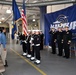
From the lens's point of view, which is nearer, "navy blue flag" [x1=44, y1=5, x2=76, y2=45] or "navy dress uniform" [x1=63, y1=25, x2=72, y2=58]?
"navy dress uniform" [x1=63, y1=25, x2=72, y2=58]

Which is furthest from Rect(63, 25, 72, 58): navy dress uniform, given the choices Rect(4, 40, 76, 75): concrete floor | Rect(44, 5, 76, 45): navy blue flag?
Rect(4, 40, 76, 75): concrete floor

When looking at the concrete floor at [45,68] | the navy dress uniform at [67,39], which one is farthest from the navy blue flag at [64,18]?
the concrete floor at [45,68]

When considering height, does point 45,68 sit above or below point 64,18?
below

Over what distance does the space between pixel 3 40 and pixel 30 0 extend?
34.7 feet

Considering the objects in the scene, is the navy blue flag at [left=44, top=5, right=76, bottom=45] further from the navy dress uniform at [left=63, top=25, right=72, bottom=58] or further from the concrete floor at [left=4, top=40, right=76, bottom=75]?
the concrete floor at [left=4, top=40, right=76, bottom=75]

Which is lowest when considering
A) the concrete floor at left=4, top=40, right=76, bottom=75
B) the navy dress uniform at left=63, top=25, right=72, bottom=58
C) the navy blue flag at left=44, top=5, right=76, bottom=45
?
the concrete floor at left=4, top=40, right=76, bottom=75

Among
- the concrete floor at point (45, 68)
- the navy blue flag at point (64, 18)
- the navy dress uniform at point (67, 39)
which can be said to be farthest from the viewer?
the navy blue flag at point (64, 18)

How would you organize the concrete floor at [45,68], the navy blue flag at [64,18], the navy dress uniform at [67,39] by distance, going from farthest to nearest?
the navy blue flag at [64,18] → the navy dress uniform at [67,39] → the concrete floor at [45,68]

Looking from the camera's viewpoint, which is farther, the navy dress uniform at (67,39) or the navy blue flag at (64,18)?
the navy blue flag at (64,18)

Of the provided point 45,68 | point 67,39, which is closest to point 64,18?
point 67,39

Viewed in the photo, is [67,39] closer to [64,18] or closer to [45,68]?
[64,18]

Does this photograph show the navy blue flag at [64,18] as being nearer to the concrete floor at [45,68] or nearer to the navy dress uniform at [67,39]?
the navy dress uniform at [67,39]

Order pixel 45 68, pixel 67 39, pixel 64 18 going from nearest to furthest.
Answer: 1. pixel 45 68
2. pixel 67 39
3. pixel 64 18

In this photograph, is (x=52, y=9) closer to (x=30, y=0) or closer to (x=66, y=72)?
(x=30, y=0)
